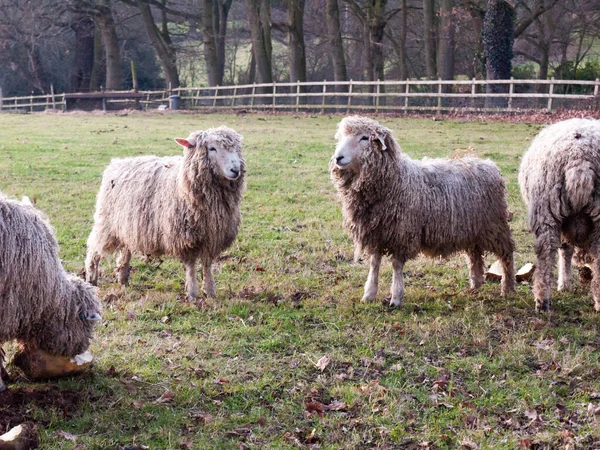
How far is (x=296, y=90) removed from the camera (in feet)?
109

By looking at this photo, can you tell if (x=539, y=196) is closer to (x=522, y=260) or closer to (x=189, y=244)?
(x=522, y=260)

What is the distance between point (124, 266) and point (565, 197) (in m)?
4.55

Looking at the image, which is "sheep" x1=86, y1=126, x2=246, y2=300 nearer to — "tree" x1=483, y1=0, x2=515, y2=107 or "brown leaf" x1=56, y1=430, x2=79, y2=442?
"brown leaf" x1=56, y1=430, x2=79, y2=442

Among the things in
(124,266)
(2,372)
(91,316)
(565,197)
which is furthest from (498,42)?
(2,372)

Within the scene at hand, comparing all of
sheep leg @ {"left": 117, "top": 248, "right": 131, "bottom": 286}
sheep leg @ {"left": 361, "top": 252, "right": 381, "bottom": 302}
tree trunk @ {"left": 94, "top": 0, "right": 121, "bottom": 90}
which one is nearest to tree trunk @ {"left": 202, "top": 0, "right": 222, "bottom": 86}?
tree trunk @ {"left": 94, "top": 0, "right": 121, "bottom": 90}

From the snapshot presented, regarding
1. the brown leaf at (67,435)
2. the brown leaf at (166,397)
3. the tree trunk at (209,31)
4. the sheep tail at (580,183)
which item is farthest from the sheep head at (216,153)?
the tree trunk at (209,31)

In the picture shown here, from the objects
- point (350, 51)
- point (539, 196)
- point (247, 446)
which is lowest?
point (247, 446)

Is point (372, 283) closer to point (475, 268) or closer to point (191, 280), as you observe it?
point (475, 268)

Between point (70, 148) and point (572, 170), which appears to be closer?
point (572, 170)

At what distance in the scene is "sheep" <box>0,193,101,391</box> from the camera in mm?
4777

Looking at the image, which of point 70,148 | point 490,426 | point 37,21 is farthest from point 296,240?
point 37,21

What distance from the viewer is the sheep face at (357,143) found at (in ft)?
22.8

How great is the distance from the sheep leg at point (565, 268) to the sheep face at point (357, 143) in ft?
7.20

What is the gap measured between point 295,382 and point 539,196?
3.04 metres
